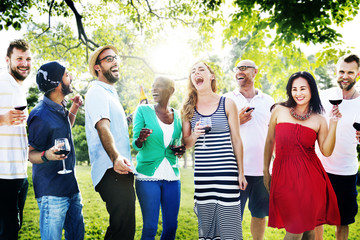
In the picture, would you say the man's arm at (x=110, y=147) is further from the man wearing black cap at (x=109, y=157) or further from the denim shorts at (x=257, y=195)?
the denim shorts at (x=257, y=195)

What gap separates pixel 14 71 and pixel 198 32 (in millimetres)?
7870

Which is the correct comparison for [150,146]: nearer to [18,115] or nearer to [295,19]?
[18,115]

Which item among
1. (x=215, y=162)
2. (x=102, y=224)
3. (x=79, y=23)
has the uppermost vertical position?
(x=79, y=23)

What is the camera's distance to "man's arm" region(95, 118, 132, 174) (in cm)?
265

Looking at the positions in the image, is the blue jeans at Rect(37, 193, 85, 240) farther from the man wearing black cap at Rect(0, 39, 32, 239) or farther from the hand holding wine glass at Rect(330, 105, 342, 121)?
the hand holding wine glass at Rect(330, 105, 342, 121)

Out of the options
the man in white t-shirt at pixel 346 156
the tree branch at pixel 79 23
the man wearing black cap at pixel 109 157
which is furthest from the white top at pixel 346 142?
the tree branch at pixel 79 23

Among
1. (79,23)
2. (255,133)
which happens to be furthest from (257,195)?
(79,23)

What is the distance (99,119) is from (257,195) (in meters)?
2.47

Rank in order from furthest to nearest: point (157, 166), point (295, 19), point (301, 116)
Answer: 1. point (295, 19)
2. point (157, 166)
3. point (301, 116)

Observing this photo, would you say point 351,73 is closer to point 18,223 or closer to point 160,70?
point 18,223

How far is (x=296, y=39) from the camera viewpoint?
20.4 ft

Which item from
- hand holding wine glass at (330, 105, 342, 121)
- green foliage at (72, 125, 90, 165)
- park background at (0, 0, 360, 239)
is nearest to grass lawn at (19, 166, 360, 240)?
park background at (0, 0, 360, 239)

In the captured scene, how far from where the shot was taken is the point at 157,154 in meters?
3.50

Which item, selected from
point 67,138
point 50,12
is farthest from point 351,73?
point 50,12
